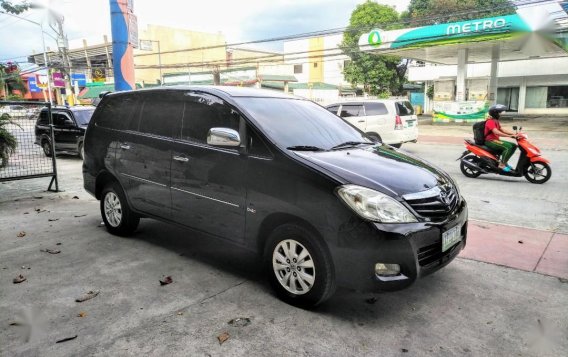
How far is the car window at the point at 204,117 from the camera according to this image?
4.12m

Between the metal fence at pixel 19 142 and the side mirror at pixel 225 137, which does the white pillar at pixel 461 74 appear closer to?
the metal fence at pixel 19 142

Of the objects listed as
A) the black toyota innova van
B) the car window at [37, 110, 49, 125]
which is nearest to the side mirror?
the black toyota innova van

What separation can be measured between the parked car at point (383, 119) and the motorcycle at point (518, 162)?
3878 millimetres

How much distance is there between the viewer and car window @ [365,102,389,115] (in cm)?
1345

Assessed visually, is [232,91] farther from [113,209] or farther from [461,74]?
[461,74]

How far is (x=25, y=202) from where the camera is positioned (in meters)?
7.77

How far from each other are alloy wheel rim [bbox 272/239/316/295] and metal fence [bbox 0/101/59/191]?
19.8ft

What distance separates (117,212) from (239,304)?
8.39ft

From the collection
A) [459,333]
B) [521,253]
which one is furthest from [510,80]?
[459,333]

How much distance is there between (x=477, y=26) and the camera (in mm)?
22203

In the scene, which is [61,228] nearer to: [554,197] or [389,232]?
[389,232]

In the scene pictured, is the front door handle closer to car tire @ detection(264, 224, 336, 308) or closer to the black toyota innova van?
the black toyota innova van

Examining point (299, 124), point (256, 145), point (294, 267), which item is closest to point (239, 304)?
point (294, 267)

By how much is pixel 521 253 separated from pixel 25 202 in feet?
25.6
